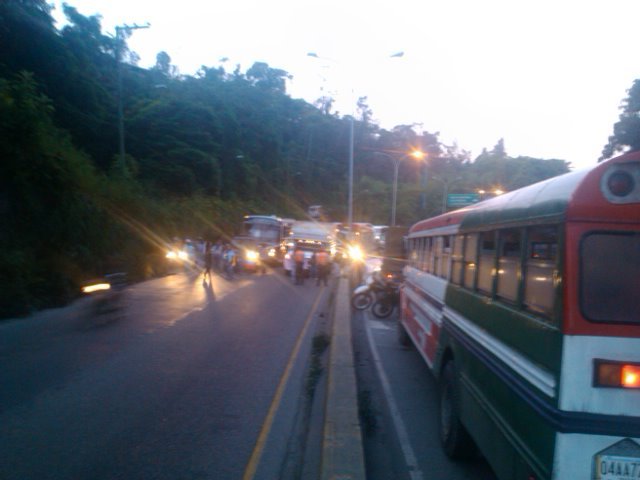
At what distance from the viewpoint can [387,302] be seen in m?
16.9

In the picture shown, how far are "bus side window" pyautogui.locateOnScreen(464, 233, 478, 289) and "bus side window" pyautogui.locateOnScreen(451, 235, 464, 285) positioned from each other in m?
0.21

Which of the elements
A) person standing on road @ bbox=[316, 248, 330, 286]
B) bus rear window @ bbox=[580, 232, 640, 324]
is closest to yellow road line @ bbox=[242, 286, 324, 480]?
bus rear window @ bbox=[580, 232, 640, 324]

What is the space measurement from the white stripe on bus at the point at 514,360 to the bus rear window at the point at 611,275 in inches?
19.2

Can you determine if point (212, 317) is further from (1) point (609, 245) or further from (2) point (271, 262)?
(2) point (271, 262)

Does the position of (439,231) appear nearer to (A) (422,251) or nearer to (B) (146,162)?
(A) (422,251)

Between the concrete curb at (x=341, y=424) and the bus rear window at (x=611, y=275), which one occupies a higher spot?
the bus rear window at (x=611, y=275)

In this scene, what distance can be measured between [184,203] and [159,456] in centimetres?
3223

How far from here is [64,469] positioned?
211 inches

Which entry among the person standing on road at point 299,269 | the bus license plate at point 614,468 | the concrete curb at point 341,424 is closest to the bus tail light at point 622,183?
the bus license plate at point 614,468

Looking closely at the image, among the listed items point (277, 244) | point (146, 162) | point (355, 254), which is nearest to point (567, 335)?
point (355, 254)

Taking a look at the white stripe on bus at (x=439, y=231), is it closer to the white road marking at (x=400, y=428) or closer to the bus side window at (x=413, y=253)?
the bus side window at (x=413, y=253)

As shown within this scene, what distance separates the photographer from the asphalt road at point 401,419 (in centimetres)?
595

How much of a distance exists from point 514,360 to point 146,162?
139 feet

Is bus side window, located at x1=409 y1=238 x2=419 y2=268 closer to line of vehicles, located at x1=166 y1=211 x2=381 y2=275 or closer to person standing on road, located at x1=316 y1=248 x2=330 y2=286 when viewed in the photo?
person standing on road, located at x1=316 y1=248 x2=330 y2=286
